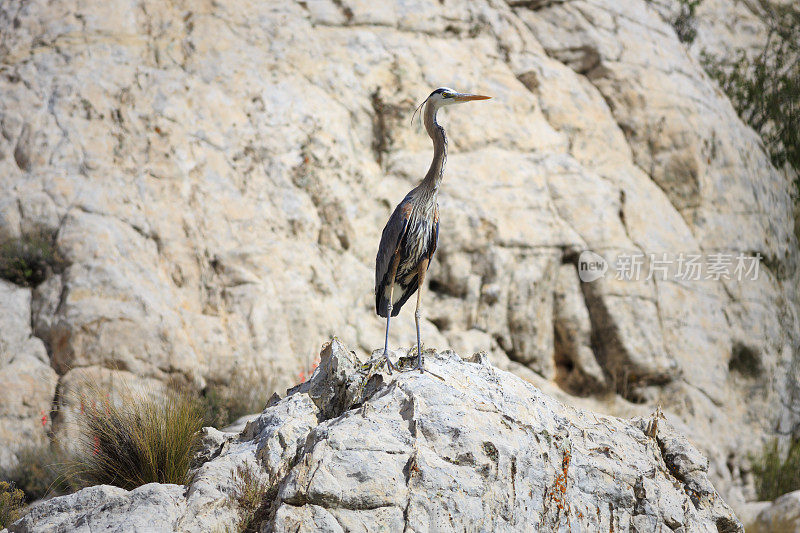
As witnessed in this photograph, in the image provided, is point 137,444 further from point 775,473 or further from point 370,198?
point 775,473

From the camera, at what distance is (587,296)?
29.3ft

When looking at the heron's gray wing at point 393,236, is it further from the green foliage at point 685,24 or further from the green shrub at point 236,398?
the green foliage at point 685,24

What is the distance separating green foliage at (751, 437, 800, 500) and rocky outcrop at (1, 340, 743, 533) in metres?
5.50

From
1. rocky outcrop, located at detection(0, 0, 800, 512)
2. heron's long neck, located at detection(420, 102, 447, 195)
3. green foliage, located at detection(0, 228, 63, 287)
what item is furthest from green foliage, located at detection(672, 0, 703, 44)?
green foliage, located at detection(0, 228, 63, 287)

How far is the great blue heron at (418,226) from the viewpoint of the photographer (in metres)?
4.33

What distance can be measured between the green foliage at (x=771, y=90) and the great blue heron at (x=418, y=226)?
30.5 feet

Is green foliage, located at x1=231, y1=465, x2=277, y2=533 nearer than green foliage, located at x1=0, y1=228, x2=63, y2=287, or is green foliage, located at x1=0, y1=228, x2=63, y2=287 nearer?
green foliage, located at x1=231, y1=465, x2=277, y2=533

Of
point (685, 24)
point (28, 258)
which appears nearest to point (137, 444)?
point (28, 258)

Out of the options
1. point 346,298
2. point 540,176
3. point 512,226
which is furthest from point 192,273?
point 540,176

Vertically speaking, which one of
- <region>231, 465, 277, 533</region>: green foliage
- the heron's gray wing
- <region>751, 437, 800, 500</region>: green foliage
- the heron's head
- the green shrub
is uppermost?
the heron's head

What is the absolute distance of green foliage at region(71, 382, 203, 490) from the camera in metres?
4.22

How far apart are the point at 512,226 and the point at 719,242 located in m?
3.31

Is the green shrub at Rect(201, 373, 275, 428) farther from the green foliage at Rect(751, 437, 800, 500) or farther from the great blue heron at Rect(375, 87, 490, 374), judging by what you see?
the green foliage at Rect(751, 437, 800, 500)

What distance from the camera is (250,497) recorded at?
3250 mm
